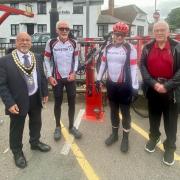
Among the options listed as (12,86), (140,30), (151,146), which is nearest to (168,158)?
(151,146)

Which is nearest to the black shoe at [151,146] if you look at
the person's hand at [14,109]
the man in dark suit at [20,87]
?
the man in dark suit at [20,87]

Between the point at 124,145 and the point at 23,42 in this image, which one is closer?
the point at 23,42

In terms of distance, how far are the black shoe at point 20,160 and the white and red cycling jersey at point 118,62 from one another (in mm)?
1731

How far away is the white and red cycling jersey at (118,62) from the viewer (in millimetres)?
4430

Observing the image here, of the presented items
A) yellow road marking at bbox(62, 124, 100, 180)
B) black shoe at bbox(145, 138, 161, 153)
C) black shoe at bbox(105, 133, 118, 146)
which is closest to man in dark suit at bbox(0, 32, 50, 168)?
yellow road marking at bbox(62, 124, 100, 180)

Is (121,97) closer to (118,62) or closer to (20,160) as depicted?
(118,62)

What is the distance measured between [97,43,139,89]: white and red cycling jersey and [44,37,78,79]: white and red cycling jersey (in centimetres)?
62

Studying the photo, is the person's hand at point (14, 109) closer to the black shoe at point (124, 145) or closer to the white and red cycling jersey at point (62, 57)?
the white and red cycling jersey at point (62, 57)

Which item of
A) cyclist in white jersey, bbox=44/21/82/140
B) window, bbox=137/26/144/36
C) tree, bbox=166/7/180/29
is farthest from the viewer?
tree, bbox=166/7/180/29

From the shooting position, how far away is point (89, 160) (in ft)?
14.5

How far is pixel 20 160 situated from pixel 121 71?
1936mm

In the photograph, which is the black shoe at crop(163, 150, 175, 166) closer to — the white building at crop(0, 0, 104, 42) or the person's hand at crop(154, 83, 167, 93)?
the person's hand at crop(154, 83, 167, 93)

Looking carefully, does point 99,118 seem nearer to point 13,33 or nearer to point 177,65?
point 177,65

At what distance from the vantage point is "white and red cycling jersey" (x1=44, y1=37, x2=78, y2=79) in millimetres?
4844
